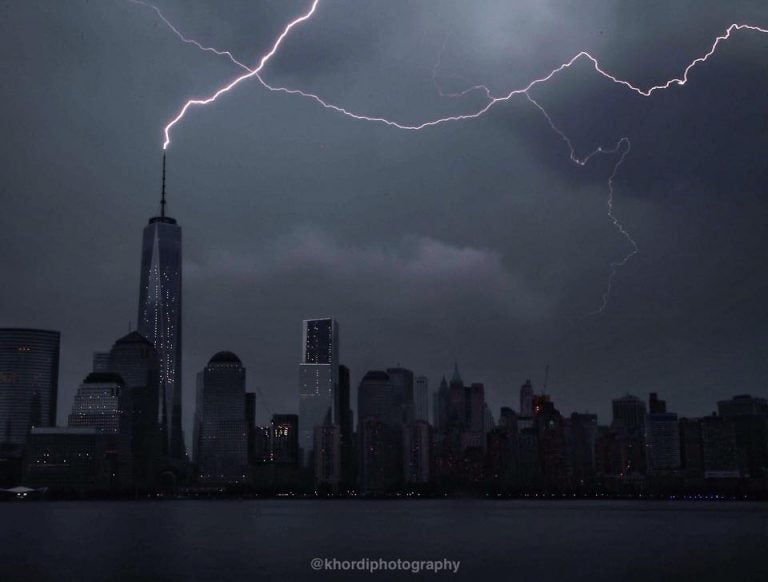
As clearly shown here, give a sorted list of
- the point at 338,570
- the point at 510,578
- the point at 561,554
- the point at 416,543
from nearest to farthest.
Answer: the point at 510,578
the point at 338,570
the point at 561,554
the point at 416,543

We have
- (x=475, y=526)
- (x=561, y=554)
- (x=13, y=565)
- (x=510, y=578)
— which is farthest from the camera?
(x=475, y=526)

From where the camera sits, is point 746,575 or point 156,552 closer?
point 746,575

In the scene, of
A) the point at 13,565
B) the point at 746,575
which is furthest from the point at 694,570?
the point at 13,565

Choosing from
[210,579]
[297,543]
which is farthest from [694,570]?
[297,543]

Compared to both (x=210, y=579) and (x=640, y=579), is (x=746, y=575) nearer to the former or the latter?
(x=640, y=579)

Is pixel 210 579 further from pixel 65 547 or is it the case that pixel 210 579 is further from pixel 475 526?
pixel 475 526

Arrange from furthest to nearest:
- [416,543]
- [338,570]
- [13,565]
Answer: [416,543] < [13,565] < [338,570]

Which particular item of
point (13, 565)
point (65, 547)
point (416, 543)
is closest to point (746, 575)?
point (416, 543)

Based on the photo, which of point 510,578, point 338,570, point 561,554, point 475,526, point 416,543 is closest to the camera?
point 510,578

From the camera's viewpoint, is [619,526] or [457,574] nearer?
[457,574]
